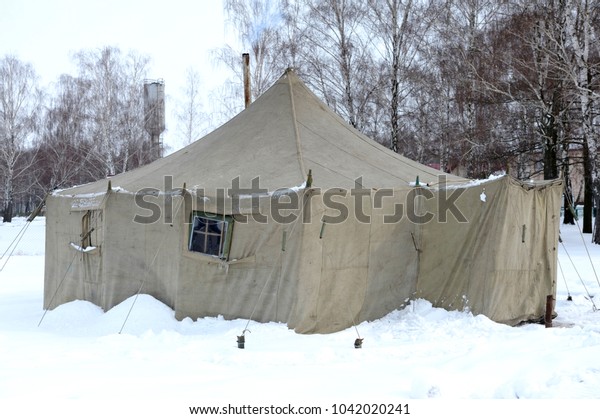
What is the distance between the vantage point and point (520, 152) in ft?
54.7

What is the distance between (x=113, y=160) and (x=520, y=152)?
1523 cm

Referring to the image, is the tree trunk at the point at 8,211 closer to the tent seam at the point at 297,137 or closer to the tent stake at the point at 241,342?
the tent seam at the point at 297,137

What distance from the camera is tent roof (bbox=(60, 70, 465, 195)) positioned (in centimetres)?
709

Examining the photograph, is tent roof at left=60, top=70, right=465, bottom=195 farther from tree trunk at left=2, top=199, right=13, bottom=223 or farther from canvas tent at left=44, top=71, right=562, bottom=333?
tree trunk at left=2, top=199, right=13, bottom=223

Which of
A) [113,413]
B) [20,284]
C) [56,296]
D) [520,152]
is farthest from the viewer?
[520,152]

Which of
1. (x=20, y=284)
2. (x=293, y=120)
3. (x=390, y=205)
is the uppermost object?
(x=293, y=120)

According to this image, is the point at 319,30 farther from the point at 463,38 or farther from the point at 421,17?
the point at 463,38

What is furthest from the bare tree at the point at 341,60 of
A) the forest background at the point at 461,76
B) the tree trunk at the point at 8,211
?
the tree trunk at the point at 8,211

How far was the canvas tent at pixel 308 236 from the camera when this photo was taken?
6508 millimetres

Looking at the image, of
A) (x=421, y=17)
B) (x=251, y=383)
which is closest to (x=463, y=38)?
(x=421, y=17)

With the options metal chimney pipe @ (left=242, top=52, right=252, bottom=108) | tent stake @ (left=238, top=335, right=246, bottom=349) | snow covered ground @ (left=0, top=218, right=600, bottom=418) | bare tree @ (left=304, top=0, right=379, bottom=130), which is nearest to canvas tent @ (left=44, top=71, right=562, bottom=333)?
snow covered ground @ (left=0, top=218, right=600, bottom=418)

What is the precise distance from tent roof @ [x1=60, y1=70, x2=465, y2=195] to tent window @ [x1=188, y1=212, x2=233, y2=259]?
1.23ft

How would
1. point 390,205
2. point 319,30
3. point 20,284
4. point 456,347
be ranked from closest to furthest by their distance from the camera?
1. point 456,347
2. point 390,205
3. point 20,284
4. point 319,30

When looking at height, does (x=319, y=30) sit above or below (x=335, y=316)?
above
